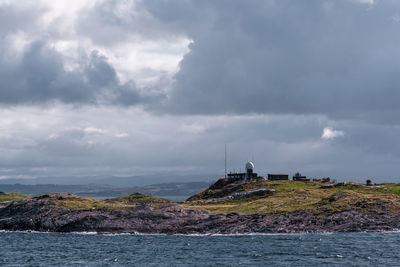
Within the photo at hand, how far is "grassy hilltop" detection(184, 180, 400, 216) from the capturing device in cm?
13838

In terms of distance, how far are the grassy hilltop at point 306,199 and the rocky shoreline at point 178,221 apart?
4.86m

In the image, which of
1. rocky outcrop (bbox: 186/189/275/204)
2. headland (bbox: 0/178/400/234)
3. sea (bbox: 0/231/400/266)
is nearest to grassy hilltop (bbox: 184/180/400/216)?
headland (bbox: 0/178/400/234)

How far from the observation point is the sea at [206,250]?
287 ft

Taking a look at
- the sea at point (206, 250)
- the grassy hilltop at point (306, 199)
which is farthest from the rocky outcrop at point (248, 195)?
the sea at point (206, 250)

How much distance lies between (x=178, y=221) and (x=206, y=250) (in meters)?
37.5

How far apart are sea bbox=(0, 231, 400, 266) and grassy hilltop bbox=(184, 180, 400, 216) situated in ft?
69.2

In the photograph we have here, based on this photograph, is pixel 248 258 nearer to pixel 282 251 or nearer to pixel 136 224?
pixel 282 251

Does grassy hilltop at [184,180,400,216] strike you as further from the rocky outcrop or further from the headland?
the rocky outcrop

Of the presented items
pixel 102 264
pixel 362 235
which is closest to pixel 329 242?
pixel 362 235

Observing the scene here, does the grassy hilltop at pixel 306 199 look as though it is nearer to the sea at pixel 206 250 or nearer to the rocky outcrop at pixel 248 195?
the rocky outcrop at pixel 248 195

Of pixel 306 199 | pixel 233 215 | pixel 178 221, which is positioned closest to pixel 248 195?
pixel 306 199

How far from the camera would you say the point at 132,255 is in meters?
97.1

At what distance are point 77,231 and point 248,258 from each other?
6248 cm

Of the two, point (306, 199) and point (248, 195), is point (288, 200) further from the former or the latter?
point (248, 195)
